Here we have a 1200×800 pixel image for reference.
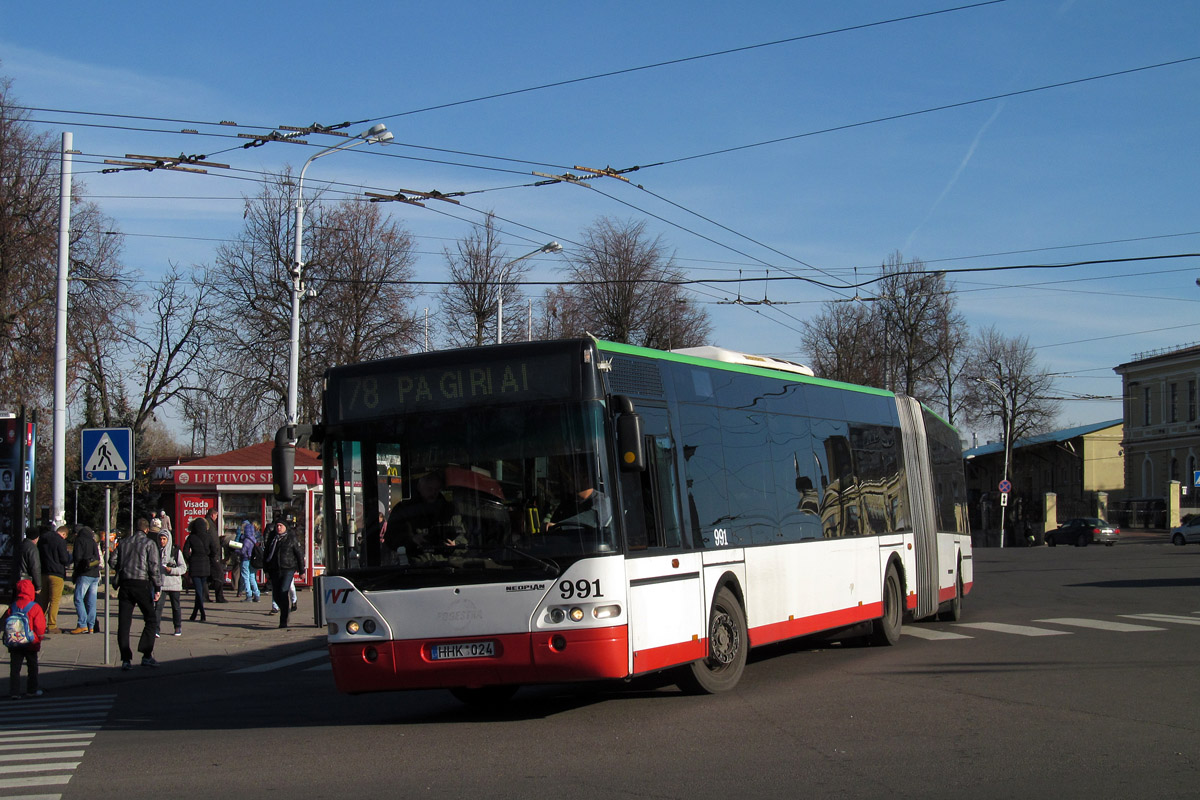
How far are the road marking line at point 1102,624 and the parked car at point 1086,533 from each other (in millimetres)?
46936

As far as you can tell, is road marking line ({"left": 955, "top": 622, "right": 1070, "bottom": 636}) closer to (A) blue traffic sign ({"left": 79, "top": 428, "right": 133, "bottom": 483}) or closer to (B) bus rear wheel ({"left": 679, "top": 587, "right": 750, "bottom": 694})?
(B) bus rear wheel ({"left": 679, "top": 587, "right": 750, "bottom": 694})

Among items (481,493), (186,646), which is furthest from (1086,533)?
(481,493)

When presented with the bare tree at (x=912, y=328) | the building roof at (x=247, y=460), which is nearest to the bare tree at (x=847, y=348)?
the bare tree at (x=912, y=328)

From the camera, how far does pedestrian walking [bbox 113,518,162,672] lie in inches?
598

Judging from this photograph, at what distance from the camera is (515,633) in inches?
366

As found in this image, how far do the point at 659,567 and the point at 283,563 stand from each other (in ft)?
39.7

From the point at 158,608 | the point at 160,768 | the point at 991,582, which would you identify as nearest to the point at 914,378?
the point at 991,582

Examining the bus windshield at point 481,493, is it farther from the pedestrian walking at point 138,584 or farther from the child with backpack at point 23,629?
the pedestrian walking at point 138,584

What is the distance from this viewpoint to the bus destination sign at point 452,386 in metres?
9.65

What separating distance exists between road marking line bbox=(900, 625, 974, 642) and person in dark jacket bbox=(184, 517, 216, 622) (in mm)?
11825

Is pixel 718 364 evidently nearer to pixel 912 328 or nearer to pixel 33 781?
pixel 33 781

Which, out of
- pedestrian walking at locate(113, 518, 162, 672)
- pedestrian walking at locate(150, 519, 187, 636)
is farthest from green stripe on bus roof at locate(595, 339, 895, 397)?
pedestrian walking at locate(150, 519, 187, 636)

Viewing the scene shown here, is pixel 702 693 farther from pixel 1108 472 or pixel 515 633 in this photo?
pixel 1108 472

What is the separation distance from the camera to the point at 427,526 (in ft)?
31.7
